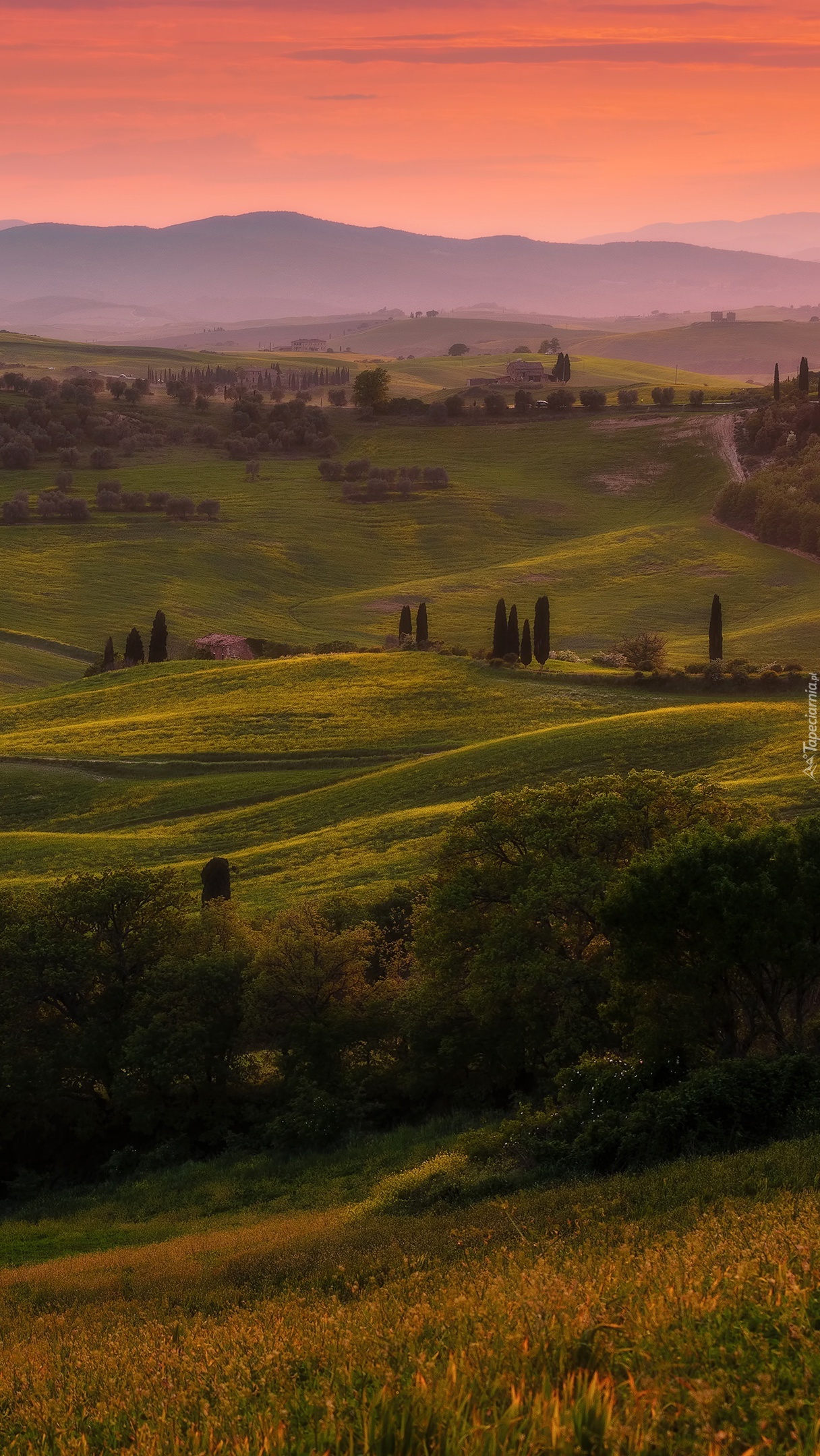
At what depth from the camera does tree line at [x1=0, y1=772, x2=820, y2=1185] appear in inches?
1070

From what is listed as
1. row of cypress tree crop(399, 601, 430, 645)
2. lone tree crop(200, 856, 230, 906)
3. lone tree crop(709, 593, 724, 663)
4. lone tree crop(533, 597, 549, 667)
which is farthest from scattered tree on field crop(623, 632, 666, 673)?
lone tree crop(200, 856, 230, 906)

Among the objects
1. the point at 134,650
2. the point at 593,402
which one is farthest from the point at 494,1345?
the point at 593,402

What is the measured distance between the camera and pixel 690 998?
88.1 ft

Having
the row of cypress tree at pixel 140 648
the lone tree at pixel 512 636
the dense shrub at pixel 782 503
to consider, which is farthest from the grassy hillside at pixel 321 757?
the dense shrub at pixel 782 503

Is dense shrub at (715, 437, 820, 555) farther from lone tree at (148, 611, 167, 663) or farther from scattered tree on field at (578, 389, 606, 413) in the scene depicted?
lone tree at (148, 611, 167, 663)

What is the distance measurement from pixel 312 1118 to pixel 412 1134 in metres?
2.87

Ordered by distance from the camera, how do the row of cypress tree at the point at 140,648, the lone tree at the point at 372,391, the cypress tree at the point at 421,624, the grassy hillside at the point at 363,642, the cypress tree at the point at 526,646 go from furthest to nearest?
the lone tree at the point at 372,391 < the cypress tree at the point at 421,624 < the row of cypress tree at the point at 140,648 < the cypress tree at the point at 526,646 < the grassy hillside at the point at 363,642

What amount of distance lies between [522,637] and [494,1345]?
8441 cm

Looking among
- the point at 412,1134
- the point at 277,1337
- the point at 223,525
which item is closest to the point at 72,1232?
the point at 412,1134

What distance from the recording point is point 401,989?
36312 millimetres

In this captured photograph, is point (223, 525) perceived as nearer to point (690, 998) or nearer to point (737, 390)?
point (737, 390)

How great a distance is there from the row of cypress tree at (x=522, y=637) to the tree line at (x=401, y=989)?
52137mm

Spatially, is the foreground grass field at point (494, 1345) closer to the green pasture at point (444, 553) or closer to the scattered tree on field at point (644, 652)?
the scattered tree on field at point (644, 652)

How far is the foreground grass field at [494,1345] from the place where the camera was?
26.5 ft
